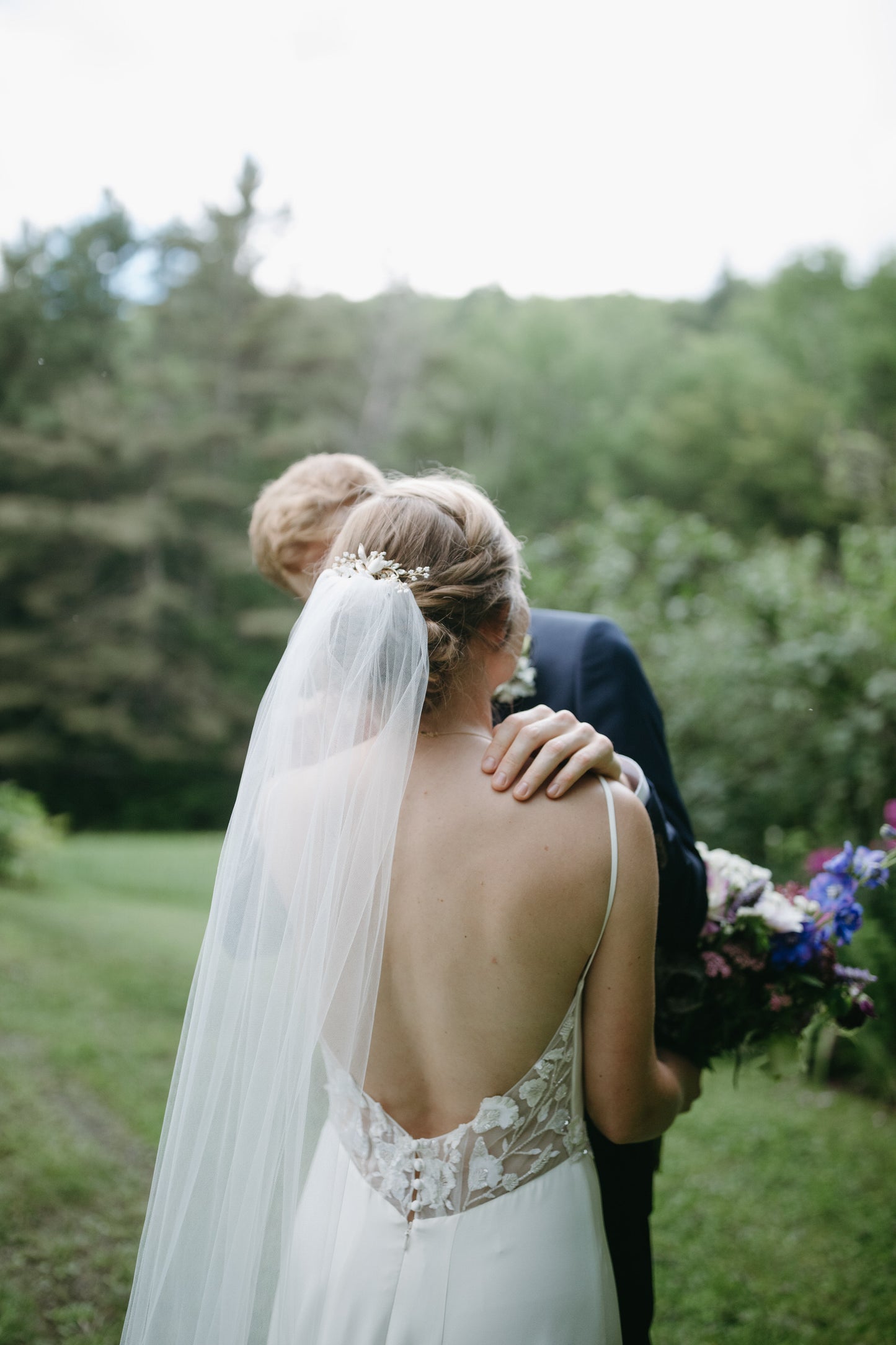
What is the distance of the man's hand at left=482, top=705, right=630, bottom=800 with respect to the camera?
136 cm

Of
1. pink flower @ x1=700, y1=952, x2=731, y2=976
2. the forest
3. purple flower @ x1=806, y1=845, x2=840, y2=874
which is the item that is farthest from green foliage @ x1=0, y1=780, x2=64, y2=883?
pink flower @ x1=700, y1=952, x2=731, y2=976

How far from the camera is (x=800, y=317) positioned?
26.1 m

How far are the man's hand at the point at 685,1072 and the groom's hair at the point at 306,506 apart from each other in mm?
1534

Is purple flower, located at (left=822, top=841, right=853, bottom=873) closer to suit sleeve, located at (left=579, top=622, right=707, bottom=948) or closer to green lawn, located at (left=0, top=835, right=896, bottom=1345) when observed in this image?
suit sleeve, located at (left=579, top=622, right=707, bottom=948)

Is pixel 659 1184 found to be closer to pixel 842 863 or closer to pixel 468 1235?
pixel 842 863

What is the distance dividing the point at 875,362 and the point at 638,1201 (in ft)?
74.7

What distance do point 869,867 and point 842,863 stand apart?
60 mm

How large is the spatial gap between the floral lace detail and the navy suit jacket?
0.56 m

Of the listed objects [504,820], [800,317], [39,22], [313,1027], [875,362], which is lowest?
[313,1027]

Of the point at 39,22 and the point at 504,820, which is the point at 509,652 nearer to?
the point at 504,820

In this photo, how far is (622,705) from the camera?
2.24m

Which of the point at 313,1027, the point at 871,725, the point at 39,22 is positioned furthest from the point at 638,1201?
the point at 39,22

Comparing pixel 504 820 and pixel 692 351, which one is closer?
pixel 504 820

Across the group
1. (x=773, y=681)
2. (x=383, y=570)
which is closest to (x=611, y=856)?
(x=383, y=570)
